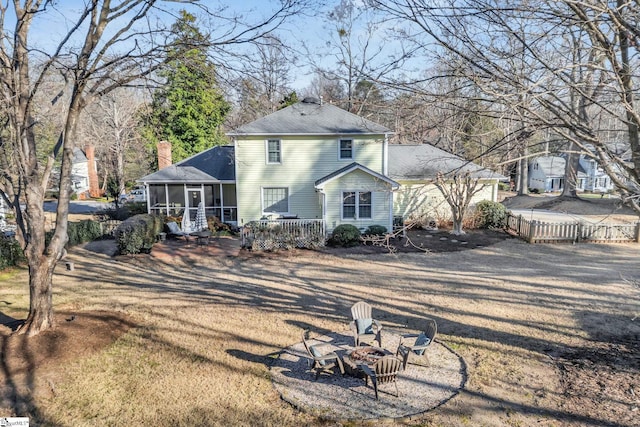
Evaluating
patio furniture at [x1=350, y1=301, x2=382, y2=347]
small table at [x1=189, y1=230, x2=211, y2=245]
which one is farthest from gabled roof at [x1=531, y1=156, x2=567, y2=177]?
patio furniture at [x1=350, y1=301, x2=382, y2=347]

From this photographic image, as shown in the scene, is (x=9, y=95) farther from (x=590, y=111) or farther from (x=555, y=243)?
(x=555, y=243)

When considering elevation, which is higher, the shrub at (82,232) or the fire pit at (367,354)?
the shrub at (82,232)

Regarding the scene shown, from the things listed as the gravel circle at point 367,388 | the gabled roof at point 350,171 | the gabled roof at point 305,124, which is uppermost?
the gabled roof at point 305,124

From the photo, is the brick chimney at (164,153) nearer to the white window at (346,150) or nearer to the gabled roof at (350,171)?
the gabled roof at (350,171)

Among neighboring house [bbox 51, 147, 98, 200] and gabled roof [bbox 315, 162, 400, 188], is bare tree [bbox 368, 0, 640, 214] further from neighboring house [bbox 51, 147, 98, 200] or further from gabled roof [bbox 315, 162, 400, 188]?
neighboring house [bbox 51, 147, 98, 200]

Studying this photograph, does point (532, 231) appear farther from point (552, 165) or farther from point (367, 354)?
point (552, 165)

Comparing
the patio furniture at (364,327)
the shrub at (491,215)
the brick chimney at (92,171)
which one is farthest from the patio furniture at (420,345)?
the brick chimney at (92,171)

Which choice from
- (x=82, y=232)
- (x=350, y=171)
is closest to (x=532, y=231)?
(x=350, y=171)
